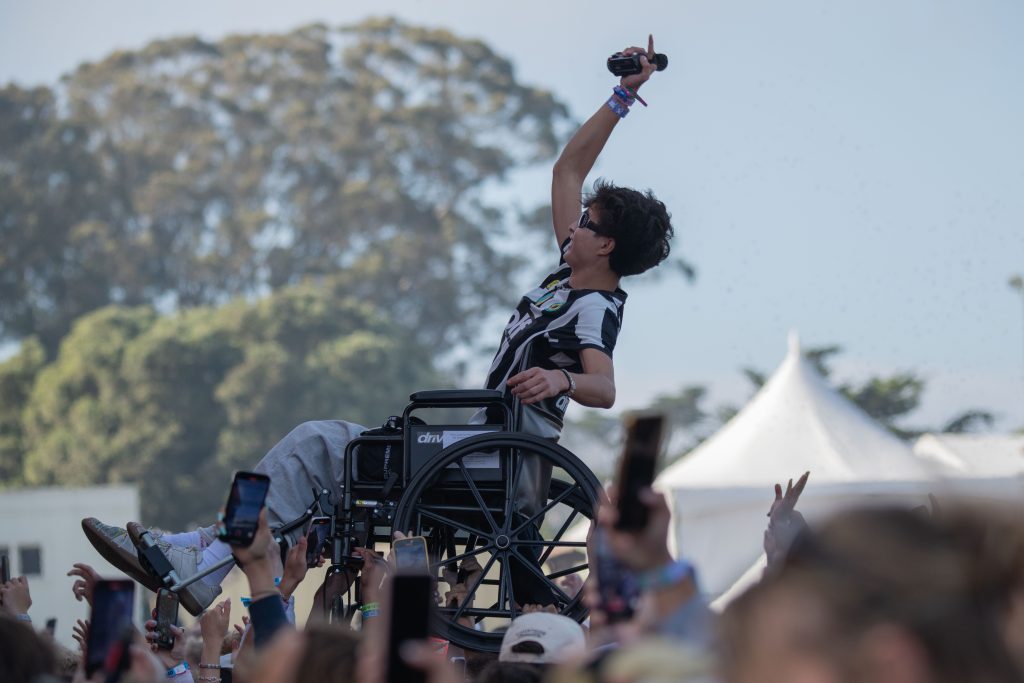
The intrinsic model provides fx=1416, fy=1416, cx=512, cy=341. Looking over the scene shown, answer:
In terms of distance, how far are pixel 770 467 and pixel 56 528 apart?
10.4 m

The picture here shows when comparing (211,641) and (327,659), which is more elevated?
(327,659)

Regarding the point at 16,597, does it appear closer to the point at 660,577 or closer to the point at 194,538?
the point at 194,538

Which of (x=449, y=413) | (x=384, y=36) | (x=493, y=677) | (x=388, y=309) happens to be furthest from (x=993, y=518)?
(x=384, y=36)

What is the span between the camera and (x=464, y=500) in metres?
3.95

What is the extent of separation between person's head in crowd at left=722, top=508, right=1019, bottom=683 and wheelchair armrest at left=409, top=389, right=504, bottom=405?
2486 millimetres

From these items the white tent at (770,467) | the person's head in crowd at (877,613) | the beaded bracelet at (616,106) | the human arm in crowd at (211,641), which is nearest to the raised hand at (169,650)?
the human arm in crowd at (211,641)

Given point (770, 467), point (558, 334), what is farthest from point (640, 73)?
point (770, 467)

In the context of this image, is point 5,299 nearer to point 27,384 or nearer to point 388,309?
point 27,384

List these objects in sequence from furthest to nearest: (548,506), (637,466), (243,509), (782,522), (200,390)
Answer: (200,390), (548,506), (782,522), (243,509), (637,466)

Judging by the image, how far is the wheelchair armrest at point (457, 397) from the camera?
3.78m

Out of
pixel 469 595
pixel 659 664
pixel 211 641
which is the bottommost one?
pixel 211 641

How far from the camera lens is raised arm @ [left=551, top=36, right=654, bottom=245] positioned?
456 cm

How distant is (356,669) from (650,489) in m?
0.45

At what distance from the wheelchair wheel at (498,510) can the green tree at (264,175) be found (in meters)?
33.1
